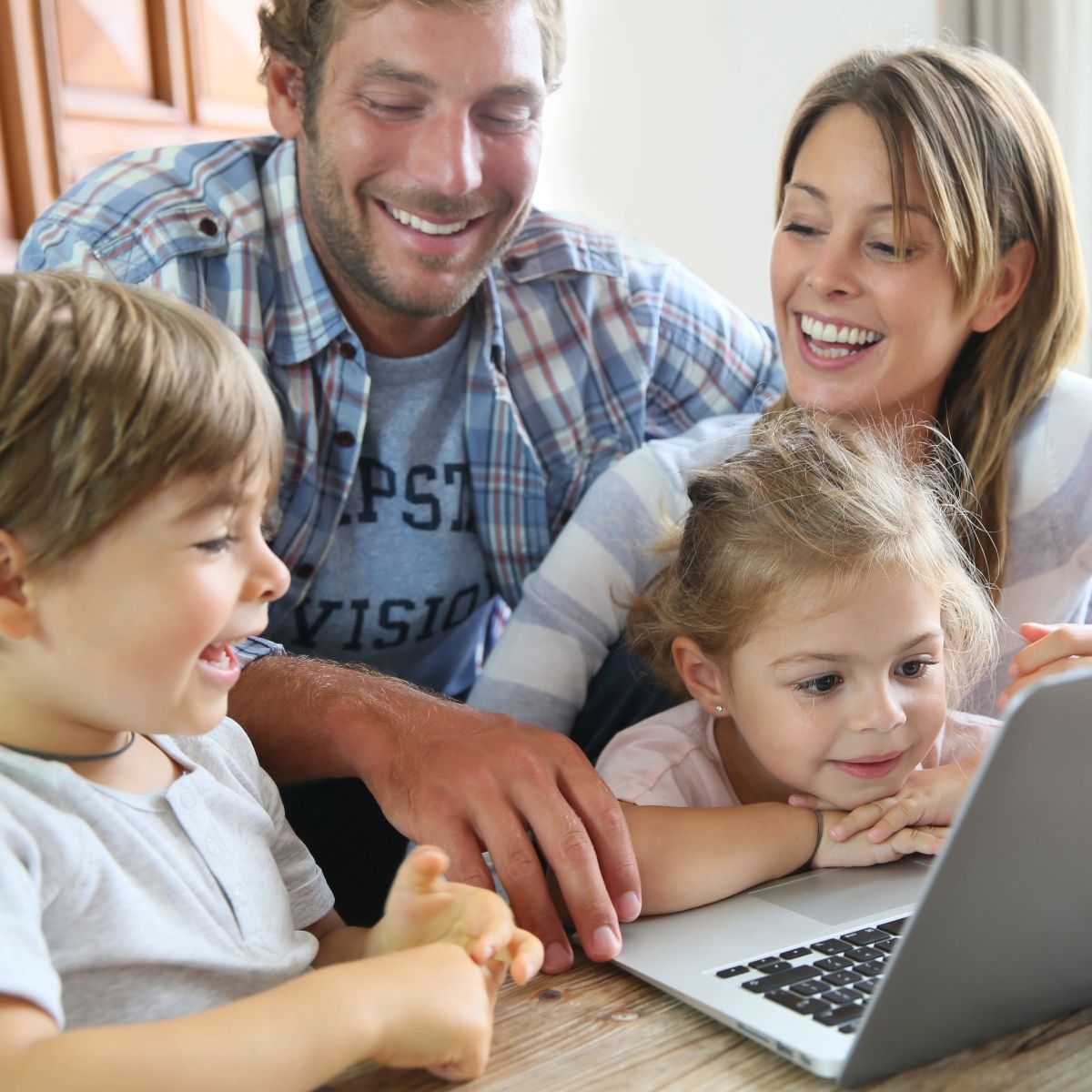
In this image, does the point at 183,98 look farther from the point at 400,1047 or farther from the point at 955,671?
the point at 400,1047

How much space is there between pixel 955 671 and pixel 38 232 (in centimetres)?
122

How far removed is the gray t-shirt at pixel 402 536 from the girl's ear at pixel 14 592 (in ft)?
3.17

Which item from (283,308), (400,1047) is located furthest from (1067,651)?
(283,308)

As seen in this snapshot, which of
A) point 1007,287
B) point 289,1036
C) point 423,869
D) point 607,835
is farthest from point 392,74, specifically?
point 289,1036

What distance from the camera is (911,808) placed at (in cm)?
110

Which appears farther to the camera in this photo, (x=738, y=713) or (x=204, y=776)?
(x=738, y=713)

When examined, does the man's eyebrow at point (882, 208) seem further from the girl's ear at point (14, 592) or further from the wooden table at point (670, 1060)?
the girl's ear at point (14, 592)

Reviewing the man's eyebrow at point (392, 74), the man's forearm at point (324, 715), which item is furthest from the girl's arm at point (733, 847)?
the man's eyebrow at point (392, 74)

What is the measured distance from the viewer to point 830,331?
1.46m

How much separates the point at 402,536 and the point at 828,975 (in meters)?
0.99

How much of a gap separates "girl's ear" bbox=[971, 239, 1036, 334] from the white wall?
162cm

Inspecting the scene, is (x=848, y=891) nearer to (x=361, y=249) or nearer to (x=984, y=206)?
(x=984, y=206)

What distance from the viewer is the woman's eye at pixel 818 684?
1154mm

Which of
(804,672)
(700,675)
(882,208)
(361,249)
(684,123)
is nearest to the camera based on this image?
(804,672)
